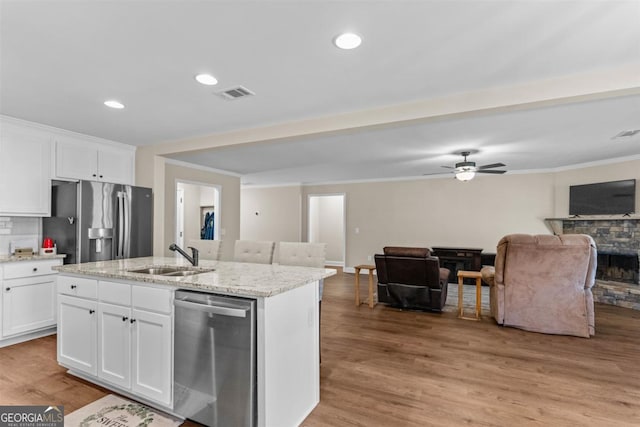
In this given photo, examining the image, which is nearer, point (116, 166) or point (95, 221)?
point (95, 221)

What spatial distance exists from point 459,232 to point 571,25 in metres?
6.00

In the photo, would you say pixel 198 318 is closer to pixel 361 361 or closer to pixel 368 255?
pixel 361 361

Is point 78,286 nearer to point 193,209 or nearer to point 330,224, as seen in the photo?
point 193,209

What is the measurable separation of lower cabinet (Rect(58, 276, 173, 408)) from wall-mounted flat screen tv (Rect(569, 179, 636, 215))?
272 inches

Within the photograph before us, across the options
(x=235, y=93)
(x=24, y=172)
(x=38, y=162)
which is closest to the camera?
(x=235, y=93)

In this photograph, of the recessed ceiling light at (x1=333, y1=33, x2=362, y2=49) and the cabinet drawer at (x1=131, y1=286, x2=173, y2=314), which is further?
the cabinet drawer at (x1=131, y1=286, x2=173, y2=314)

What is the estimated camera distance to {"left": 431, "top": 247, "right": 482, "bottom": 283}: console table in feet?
21.7

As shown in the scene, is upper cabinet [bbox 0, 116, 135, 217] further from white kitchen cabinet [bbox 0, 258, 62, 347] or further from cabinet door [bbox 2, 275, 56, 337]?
cabinet door [bbox 2, 275, 56, 337]

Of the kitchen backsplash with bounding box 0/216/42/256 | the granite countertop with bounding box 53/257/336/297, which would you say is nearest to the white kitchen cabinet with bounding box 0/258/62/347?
the kitchen backsplash with bounding box 0/216/42/256

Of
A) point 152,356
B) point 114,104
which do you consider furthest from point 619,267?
point 114,104

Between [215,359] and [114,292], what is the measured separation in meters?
1.03

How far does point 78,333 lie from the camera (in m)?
2.56

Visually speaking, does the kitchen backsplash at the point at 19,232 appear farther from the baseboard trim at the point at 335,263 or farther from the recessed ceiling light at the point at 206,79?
the baseboard trim at the point at 335,263

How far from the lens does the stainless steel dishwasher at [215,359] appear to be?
5.92 ft
